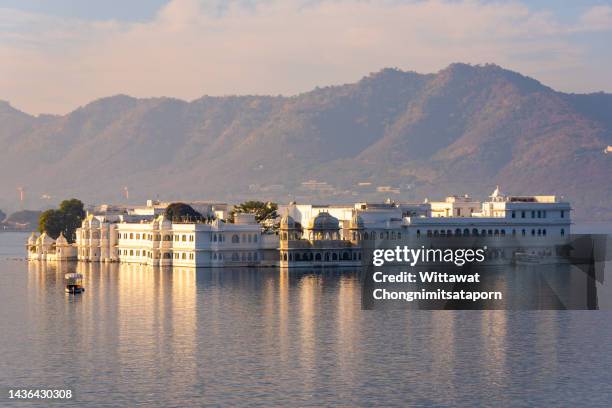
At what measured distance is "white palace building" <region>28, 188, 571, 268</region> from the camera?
129m

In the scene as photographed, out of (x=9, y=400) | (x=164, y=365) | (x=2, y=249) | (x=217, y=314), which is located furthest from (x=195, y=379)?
(x=2, y=249)

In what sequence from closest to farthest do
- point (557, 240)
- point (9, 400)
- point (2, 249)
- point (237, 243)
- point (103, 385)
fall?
1. point (9, 400)
2. point (103, 385)
3. point (237, 243)
4. point (557, 240)
5. point (2, 249)

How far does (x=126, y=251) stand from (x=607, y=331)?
237ft

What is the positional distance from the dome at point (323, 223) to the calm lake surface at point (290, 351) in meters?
30.4

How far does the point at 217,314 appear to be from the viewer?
8488cm

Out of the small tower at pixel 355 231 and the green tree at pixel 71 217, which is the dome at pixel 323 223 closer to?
the small tower at pixel 355 231

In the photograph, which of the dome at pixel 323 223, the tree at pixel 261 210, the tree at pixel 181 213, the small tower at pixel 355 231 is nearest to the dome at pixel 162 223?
the dome at pixel 323 223

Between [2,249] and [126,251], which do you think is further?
[2,249]

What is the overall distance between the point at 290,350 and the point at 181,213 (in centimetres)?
8860

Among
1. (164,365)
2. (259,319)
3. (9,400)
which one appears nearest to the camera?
(9,400)

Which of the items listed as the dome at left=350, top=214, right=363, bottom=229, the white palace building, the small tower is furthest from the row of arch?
the dome at left=350, top=214, right=363, bottom=229

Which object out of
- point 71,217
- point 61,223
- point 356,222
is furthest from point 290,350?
point 71,217

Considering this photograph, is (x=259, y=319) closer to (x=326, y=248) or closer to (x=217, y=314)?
(x=217, y=314)

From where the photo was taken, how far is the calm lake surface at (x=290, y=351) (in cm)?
5803
